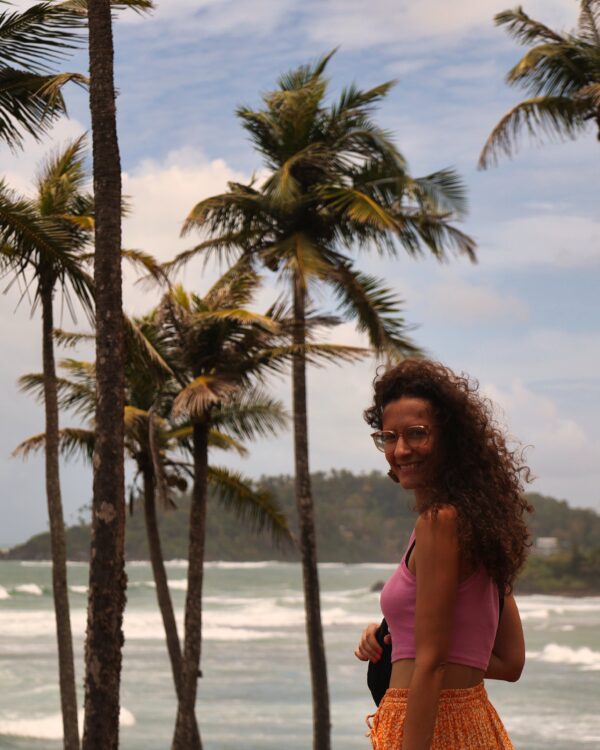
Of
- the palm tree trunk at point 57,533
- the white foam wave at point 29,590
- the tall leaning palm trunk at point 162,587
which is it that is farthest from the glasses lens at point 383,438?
the white foam wave at point 29,590

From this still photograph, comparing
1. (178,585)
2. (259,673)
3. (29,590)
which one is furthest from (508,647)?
(178,585)

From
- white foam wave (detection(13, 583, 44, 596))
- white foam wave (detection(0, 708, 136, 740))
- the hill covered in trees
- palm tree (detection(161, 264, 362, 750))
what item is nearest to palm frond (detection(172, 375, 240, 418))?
palm tree (detection(161, 264, 362, 750))

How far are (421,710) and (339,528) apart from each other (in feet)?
456

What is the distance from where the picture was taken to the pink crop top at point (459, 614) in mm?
3153

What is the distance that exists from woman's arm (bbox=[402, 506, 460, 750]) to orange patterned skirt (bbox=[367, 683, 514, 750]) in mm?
110

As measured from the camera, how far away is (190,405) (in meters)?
19.0

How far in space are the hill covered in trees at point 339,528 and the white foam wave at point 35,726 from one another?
214ft

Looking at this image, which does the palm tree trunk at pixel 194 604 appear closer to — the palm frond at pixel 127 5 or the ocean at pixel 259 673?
the palm frond at pixel 127 5

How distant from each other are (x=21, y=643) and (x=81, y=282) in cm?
5691

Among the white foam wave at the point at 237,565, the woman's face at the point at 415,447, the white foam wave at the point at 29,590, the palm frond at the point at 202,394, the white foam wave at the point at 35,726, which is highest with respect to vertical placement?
the palm frond at the point at 202,394

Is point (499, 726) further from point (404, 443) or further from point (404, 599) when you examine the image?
point (404, 443)

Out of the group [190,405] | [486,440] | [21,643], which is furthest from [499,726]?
[21,643]

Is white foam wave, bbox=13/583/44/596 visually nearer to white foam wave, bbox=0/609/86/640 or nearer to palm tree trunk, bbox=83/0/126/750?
white foam wave, bbox=0/609/86/640

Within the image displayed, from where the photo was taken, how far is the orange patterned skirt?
3.16 m
